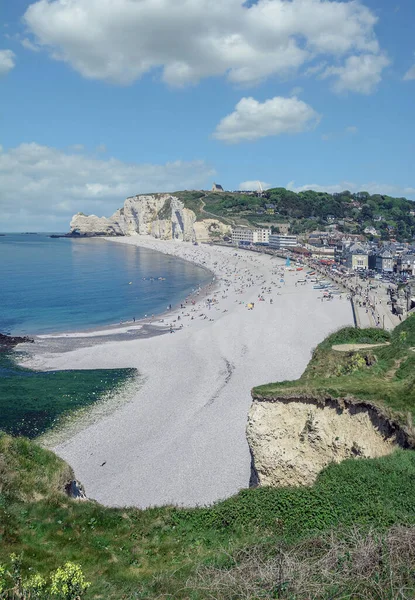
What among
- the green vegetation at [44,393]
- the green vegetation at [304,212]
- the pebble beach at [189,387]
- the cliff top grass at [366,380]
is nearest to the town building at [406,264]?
the pebble beach at [189,387]

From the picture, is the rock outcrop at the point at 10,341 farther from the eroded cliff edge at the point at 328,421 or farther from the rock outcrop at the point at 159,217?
the rock outcrop at the point at 159,217

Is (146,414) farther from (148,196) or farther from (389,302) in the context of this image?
(148,196)

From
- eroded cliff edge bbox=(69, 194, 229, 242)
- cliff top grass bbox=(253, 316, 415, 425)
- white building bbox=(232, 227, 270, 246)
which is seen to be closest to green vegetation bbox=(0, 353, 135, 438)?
cliff top grass bbox=(253, 316, 415, 425)

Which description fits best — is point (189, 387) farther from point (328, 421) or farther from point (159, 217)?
point (159, 217)

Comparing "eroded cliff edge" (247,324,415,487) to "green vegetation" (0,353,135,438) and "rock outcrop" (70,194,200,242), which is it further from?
A: "rock outcrop" (70,194,200,242)

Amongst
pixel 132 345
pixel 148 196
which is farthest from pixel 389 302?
pixel 148 196
